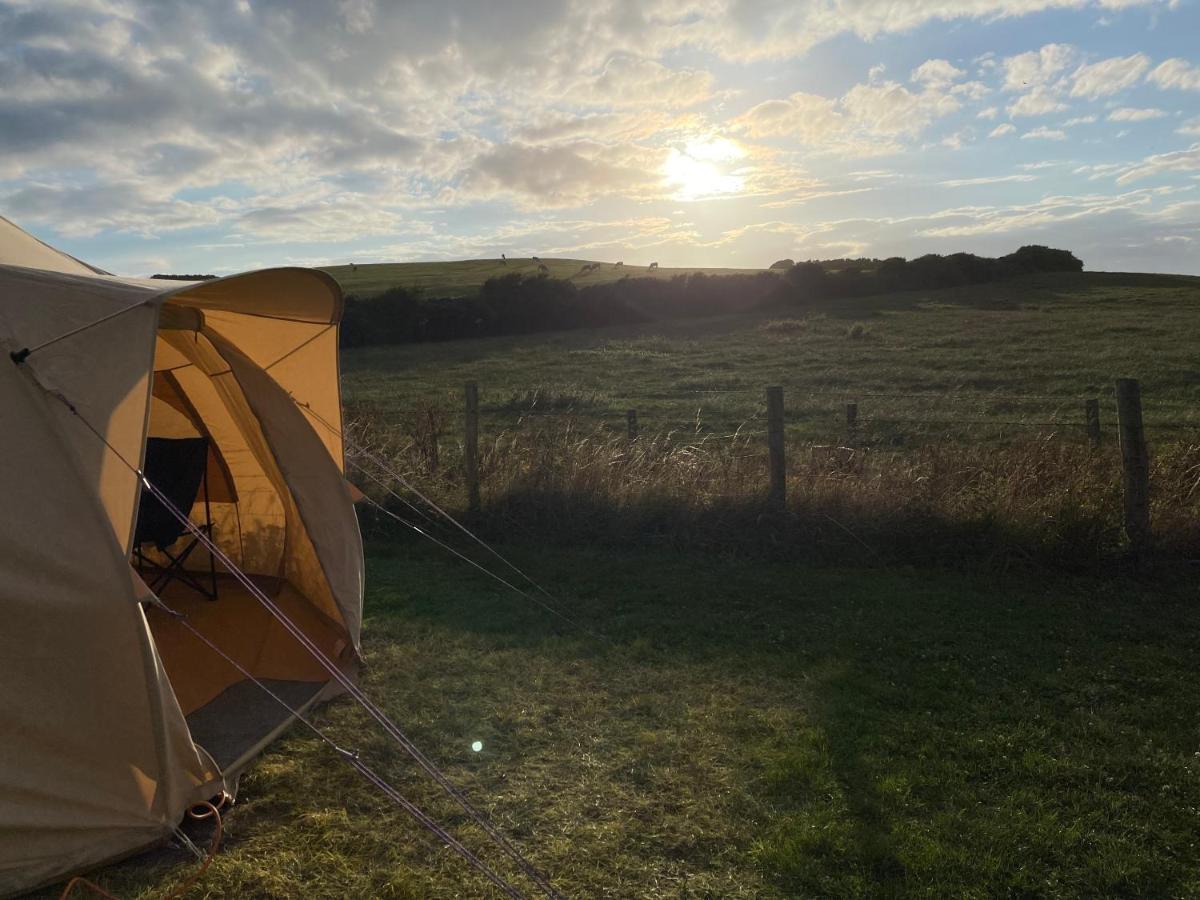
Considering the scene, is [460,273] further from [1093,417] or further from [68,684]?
[68,684]

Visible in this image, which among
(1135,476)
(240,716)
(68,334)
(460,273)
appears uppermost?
(460,273)

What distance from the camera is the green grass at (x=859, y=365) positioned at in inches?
598

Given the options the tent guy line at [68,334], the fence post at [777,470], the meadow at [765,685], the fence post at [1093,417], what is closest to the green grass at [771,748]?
the meadow at [765,685]

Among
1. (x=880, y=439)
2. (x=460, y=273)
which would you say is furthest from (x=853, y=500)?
(x=460, y=273)

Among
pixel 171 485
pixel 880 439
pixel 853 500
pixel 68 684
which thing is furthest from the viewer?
pixel 880 439

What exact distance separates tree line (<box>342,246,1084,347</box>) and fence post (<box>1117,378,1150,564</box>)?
80.2ft

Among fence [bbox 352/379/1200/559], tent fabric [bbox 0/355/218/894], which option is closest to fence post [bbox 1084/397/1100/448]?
fence [bbox 352/379/1200/559]

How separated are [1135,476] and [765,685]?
345 cm

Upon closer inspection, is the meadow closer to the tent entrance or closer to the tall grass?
the tall grass

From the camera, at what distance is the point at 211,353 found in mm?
5707

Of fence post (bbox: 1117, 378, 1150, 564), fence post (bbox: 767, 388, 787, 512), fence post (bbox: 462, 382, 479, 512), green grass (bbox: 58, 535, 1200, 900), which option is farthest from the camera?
fence post (bbox: 462, 382, 479, 512)

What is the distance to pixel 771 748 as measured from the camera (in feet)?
13.1

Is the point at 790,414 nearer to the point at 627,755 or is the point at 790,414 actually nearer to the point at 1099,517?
the point at 1099,517

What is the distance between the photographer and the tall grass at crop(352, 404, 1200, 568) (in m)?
6.42
